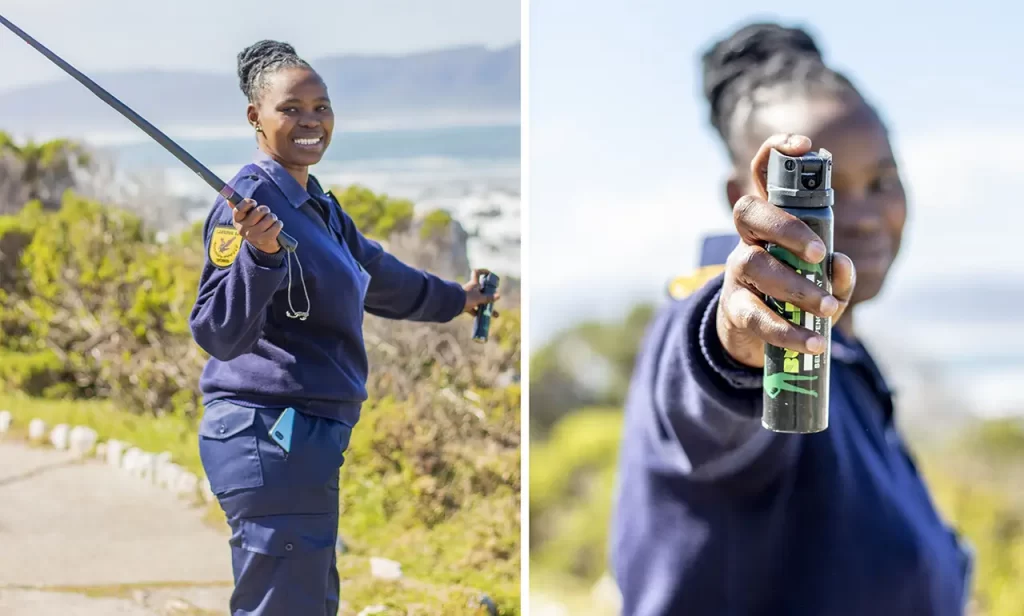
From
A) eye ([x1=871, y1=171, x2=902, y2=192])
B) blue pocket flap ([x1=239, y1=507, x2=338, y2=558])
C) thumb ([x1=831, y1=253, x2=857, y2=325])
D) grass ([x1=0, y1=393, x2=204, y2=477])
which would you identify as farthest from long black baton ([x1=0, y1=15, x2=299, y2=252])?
eye ([x1=871, y1=171, x2=902, y2=192])

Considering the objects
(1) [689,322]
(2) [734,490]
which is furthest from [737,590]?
(1) [689,322]

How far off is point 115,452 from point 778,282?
90.6 inches

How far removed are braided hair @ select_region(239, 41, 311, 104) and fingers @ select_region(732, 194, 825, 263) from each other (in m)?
1.58

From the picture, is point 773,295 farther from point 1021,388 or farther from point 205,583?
point 205,583

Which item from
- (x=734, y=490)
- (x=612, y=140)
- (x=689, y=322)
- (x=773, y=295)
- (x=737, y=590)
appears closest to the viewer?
(x=773, y=295)

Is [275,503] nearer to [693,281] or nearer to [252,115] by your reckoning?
[252,115]

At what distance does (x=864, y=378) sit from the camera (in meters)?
3.17

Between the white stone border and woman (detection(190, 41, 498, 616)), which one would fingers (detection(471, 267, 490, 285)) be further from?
the white stone border

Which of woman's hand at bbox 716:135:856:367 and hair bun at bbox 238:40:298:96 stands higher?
hair bun at bbox 238:40:298:96

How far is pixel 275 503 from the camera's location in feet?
10.4

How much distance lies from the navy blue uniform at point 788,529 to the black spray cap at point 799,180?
47 cm

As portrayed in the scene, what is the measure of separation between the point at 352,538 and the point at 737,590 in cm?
115

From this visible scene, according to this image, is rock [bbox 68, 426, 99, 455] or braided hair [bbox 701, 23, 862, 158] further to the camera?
rock [bbox 68, 426, 99, 455]

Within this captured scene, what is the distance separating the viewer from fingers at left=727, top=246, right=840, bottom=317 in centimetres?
209
